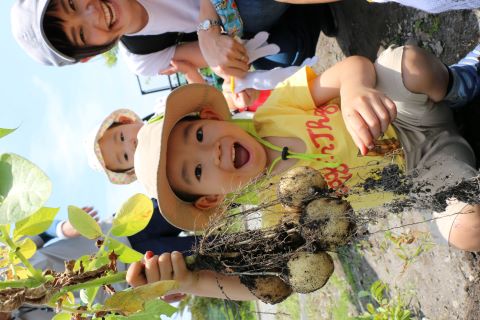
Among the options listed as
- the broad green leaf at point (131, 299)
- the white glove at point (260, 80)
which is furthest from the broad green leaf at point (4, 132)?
the white glove at point (260, 80)

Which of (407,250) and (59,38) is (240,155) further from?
(407,250)

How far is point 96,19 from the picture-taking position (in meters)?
1.75

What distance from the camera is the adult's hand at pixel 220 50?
6.28ft

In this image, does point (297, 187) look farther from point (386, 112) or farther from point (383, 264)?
point (383, 264)

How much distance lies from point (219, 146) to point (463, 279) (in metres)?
1.19

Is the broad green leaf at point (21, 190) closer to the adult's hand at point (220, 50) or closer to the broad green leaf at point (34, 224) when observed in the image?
the broad green leaf at point (34, 224)

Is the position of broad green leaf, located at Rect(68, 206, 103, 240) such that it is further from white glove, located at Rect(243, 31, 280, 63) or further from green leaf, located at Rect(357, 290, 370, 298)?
green leaf, located at Rect(357, 290, 370, 298)

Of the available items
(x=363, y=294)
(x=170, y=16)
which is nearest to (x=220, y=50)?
(x=170, y=16)

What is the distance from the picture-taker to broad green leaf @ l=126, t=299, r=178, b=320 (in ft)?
2.92

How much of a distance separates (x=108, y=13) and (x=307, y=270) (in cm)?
132

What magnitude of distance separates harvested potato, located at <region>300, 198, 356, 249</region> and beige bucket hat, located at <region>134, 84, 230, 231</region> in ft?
1.53

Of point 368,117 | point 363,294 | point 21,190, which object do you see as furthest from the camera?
point 363,294

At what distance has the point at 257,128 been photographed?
1698mm

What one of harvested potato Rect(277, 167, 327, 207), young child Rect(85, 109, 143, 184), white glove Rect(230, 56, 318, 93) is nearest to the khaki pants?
harvested potato Rect(277, 167, 327, 207)
